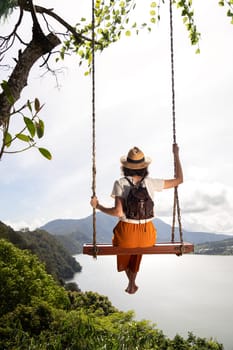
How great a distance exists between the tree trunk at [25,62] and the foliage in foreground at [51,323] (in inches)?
149

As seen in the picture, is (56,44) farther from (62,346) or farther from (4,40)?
(62,346)

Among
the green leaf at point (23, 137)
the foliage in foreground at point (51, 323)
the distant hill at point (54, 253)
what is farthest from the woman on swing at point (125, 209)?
the distant hill at point (54, 253)

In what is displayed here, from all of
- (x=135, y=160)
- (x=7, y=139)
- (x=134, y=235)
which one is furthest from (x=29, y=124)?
(x=134, y=235)

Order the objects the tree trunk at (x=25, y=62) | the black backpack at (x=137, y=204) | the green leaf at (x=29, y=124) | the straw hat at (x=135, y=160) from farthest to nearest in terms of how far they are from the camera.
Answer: the tree trunk at (x=25, y=62) < the straw hat at (x=135, y=160) < the black backpack at (x=137, y=204) < the green leaf at (x=29, y=124)

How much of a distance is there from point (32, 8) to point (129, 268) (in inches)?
122

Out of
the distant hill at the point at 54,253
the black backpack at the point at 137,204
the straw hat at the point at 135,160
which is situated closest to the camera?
the black backpack at the point at 137,204

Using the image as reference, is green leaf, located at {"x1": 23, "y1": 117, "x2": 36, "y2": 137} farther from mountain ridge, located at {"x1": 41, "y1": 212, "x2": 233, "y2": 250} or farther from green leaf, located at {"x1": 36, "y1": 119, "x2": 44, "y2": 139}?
mountain ridge, located at {"x1": 41, "y1": 212, "x2": 233, "y2": 250}

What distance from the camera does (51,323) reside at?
9312mm

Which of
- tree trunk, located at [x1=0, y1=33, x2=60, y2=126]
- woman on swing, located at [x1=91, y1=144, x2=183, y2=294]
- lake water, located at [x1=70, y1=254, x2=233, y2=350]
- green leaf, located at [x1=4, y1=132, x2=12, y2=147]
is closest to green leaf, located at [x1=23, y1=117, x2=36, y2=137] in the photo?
green leaf, located at [x1=4, y1=132, x2=12, y2=147]

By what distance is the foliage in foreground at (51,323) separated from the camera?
27.1 feet

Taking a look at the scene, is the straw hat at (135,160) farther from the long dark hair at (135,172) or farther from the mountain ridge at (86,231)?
the mountain ridge at (86,231)

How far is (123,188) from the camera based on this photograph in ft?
11.8

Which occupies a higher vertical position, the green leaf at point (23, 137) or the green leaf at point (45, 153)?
the green leaf at point (23, 137)

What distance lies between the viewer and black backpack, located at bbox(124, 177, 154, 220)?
3.56 metres
